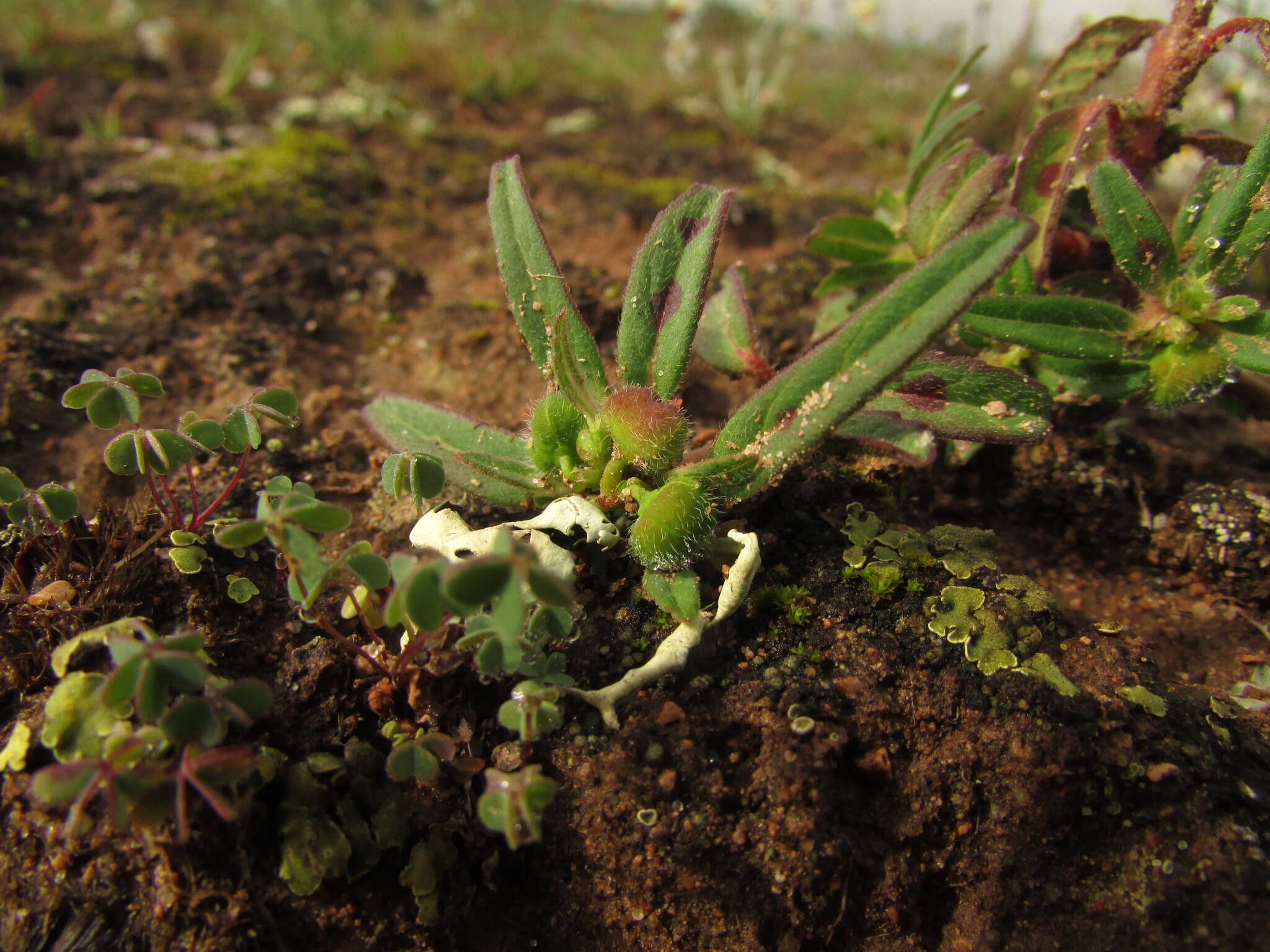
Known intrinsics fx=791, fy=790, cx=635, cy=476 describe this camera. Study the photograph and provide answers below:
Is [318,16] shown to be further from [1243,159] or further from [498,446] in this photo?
[1243,159]

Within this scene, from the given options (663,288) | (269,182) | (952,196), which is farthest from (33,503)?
(952,196)

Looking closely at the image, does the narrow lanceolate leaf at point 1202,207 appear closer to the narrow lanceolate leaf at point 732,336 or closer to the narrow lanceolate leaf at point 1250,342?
the narrow lanceolate leaf at point 1250,342

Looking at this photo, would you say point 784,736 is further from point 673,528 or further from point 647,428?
point 647,428

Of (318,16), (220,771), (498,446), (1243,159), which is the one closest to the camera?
(220,771)

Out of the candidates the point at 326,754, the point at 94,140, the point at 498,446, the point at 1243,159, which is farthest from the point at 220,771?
the point at 94,140

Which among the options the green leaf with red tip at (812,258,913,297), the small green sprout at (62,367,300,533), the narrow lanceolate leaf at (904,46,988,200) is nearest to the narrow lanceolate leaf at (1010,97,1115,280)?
the narrow lanceolate leaf at (904,46,988,200)

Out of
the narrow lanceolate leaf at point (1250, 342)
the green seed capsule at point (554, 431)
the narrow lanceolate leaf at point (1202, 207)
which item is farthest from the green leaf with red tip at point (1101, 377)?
the green seed capsule at point (554, 431)

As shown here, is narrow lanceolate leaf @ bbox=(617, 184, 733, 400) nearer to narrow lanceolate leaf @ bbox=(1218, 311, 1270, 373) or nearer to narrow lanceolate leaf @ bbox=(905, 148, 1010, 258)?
narrow lanceolate leaf @ bbox=(905, 148, 1010, 258)
